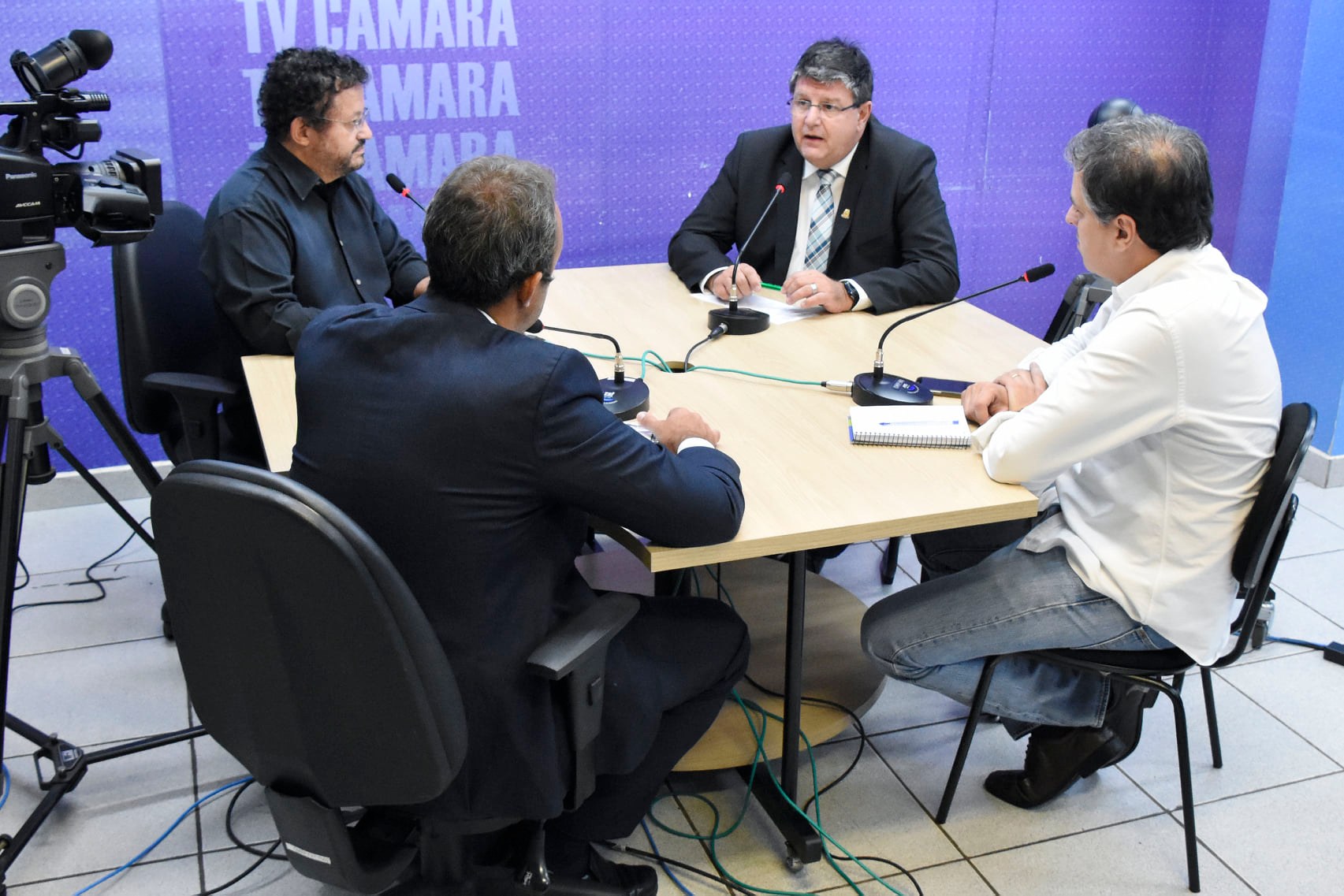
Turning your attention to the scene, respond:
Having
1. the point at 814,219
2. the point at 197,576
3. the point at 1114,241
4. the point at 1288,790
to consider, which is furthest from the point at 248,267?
the point at 1288,790

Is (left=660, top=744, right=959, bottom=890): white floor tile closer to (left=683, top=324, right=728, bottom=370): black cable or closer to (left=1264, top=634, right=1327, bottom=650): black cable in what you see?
(left=683, top=324, right=728, bottom=370): black cable

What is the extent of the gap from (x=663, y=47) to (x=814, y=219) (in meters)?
0.82

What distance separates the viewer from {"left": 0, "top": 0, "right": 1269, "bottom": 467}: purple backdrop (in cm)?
317

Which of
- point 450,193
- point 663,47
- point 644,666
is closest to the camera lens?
point 450,193

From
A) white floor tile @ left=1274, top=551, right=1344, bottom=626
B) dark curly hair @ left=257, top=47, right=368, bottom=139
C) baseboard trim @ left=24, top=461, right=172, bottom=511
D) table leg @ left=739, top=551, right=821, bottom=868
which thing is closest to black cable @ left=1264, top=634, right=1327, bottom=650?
white floor tile @ left=1274, top=551, right=1344, bottom=626

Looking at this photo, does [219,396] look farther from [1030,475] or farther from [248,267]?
[1030,475]

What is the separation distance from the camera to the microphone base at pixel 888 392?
7.02ft

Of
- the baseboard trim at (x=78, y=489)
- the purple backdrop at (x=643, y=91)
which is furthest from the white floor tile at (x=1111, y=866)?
the baseboard trim at (x=78, y=489)

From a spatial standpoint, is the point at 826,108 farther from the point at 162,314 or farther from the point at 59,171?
the point at 59,171

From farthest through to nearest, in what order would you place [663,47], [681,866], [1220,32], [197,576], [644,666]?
1. [1220,32]
2. [663,47]
3. [681,866]
4. [644,666]
5. [197,576]

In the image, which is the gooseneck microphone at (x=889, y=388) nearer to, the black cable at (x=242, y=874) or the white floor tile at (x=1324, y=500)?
the black cable at (x=242, y=874)

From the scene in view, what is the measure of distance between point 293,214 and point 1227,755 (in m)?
2.20

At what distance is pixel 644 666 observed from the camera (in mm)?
1788

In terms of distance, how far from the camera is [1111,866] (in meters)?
2.09
